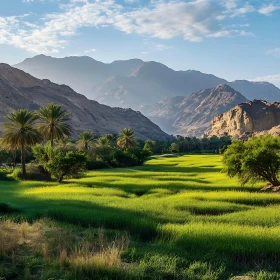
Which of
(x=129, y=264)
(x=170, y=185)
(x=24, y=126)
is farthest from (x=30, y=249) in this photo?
(x=24, y=126)

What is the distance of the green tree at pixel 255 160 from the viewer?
33688 mm

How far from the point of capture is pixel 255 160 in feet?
109

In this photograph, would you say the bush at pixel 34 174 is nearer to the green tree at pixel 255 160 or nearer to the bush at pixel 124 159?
the bush at pixel 124 159

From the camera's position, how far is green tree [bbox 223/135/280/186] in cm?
3369

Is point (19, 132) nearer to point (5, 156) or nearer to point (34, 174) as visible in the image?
point (34, 174)

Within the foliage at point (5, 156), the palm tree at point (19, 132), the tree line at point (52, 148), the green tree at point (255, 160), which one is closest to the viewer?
the green tree at point (255, 160)

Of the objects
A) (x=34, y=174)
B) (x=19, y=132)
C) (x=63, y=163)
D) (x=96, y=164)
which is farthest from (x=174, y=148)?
(x=63, y=163)

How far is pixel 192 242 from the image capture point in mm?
14984

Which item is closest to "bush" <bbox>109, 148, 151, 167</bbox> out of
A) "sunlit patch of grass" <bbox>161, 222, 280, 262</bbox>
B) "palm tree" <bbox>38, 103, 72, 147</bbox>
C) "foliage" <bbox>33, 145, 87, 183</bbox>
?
"palm tree" <bbox>38, 103, 72, 147</bbox>

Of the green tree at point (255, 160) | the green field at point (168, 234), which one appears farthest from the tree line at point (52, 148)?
the green tree at point (255, 160)

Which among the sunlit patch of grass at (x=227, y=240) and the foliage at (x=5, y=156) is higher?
the foliage at (x=5, y=156)

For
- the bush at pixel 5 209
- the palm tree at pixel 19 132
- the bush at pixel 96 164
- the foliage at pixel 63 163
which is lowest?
the bush at pixel 96 164

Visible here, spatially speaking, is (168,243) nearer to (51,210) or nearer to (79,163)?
(51,210)

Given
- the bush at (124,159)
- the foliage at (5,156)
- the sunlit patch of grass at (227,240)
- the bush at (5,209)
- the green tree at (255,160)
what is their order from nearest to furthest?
the sunlit patch of grass at (227,240) → the bush at (5,209) → the green tree at (255,160) → the foliage at (5,156) → the bush at (124,159)
